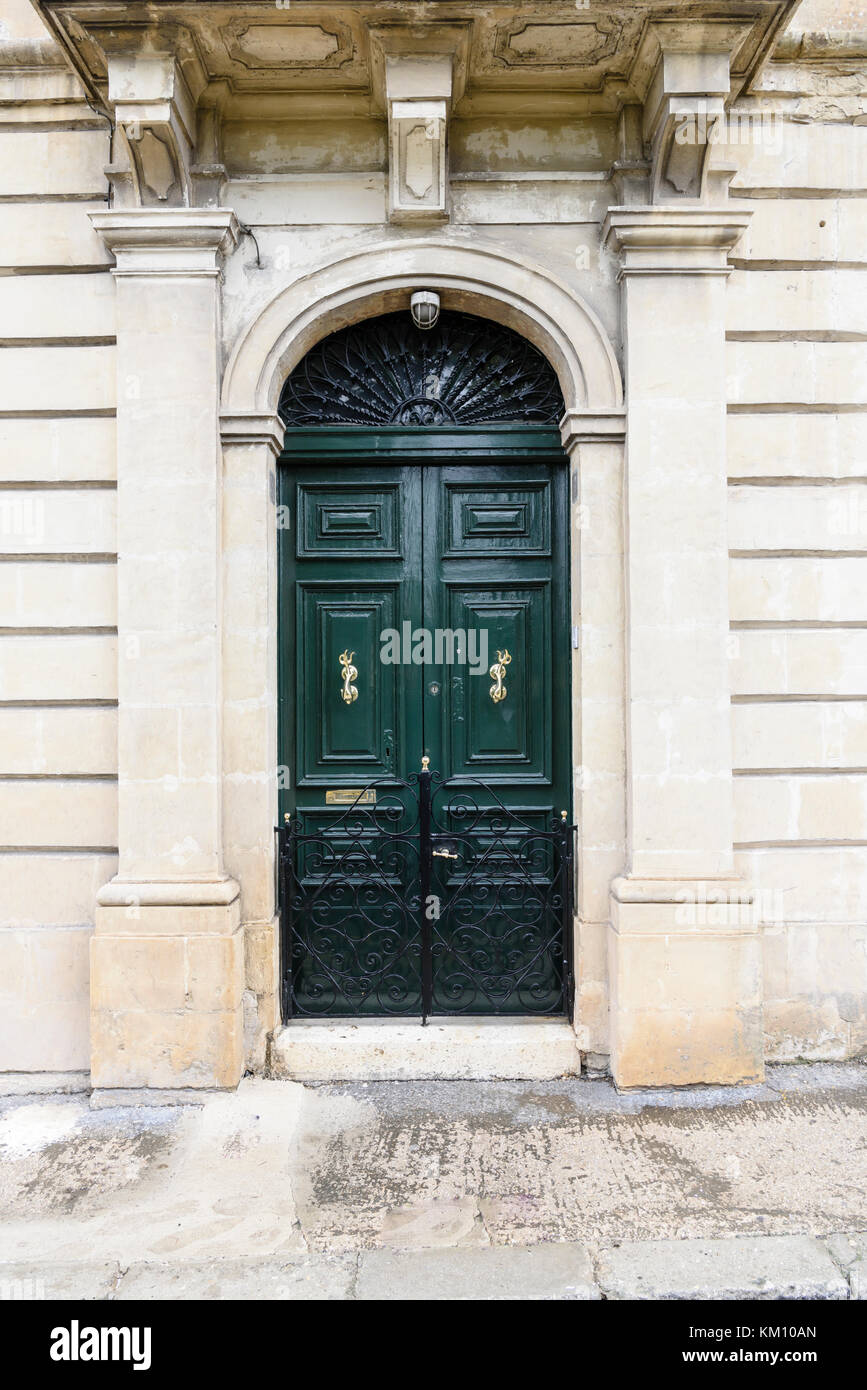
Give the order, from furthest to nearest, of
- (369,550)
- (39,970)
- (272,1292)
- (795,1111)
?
(369,550), (39,970), (795,1111), (272,1292)

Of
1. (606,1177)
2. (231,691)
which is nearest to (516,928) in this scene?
(606,1177)

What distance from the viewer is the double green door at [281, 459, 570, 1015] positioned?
5461 millimetres

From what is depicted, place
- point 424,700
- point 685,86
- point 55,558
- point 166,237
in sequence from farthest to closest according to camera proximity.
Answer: point 424,700, point 55,558, point 166,237, point 685,86

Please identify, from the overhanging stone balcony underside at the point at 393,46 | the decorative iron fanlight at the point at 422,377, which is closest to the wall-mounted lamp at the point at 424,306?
the decorative iron fanlight at the point at 422,377

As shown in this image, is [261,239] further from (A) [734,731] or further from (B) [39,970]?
(B) [39,970]

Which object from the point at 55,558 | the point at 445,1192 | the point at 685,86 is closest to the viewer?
the point at 445,1192

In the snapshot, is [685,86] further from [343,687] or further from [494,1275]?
[494,1275]

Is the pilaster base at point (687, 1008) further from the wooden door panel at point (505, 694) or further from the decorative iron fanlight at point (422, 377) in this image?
the decorative iron fanlight at point (422, 377)

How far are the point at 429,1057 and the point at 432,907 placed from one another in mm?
856

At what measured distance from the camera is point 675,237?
5043mm

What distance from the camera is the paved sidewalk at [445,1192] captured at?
3410mm

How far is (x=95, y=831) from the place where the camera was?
5211 mm

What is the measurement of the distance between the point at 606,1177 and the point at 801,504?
3.86m

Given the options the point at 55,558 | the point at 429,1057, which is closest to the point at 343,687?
the point at 55,558
